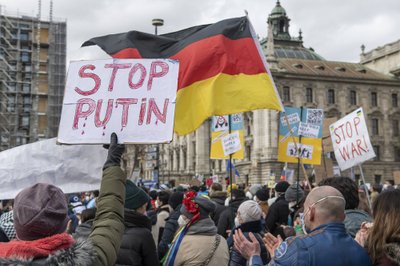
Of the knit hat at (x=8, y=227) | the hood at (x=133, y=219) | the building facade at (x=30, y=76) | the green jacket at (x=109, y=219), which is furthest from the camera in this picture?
the building facade at (x=30, y=76)

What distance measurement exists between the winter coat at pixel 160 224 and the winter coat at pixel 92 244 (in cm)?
482

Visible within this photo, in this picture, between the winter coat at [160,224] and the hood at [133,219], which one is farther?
the winter coat at [160,224]

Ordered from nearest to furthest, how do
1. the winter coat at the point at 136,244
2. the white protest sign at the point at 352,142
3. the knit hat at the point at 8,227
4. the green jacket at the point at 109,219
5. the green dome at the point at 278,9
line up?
the green jacket at the point at 109,219, the knit hat at the point at 8,227, the winter coat at the point at 136,244, the white protest sign at the point at 352,142, the green dome at the point at 278,9

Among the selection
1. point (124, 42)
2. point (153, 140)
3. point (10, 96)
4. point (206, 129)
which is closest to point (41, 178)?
point (124, 42)

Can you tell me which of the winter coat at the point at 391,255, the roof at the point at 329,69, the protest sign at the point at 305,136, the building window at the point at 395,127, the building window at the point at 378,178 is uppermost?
the roof at the point at 329,69

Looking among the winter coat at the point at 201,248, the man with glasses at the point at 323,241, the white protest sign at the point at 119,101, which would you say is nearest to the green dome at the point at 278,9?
the winter coat at the point at 201,248

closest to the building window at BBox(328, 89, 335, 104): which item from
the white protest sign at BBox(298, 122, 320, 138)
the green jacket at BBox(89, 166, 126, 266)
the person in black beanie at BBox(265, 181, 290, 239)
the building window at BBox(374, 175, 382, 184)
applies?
the building window at BBox(374, 175, 382, 184)

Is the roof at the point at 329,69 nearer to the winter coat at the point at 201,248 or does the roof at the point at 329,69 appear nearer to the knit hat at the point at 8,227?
the winter coat at the point at 201,248

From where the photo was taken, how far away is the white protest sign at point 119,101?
11.9ft

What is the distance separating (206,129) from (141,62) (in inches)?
2620

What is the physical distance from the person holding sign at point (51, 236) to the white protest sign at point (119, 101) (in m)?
0.95

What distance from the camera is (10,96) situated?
53.1 m

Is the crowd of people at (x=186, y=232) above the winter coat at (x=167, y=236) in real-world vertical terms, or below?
above

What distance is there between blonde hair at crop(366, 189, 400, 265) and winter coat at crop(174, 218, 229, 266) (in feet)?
5.88
